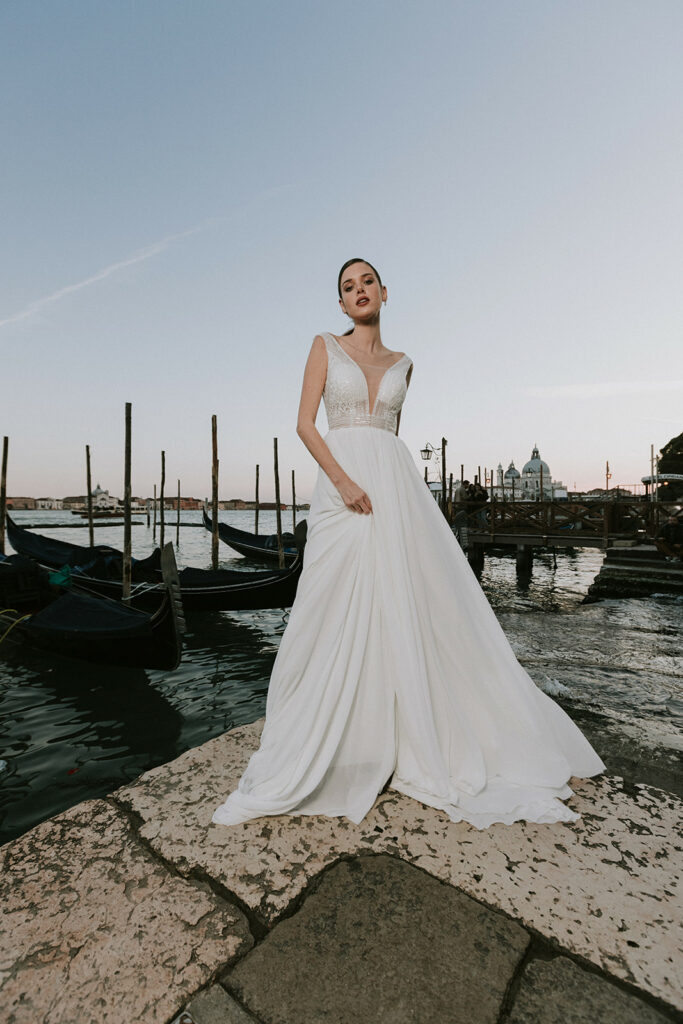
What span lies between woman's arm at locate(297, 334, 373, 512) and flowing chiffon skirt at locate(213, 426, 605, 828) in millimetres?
67

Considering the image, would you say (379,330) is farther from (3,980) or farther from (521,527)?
(521,527)

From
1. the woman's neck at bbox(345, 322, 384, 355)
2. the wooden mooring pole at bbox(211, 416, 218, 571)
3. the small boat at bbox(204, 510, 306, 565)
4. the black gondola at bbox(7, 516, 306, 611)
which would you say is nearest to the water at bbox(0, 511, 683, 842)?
the black gondola at bbox(7, 516, 306, 611)

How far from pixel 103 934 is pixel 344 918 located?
20.6 inches

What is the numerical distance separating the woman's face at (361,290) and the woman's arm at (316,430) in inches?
7.4

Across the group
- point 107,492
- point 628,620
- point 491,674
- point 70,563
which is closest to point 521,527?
point 628,620

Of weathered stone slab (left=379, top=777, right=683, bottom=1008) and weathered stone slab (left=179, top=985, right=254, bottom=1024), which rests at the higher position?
weathered stone slab (left=179, top=985, right=254, bottom=1024)

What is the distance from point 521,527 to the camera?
15383 millimetres

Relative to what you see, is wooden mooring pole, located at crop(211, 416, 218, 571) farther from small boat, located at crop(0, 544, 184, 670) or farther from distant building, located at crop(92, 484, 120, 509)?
distant building, located at crop(92, 484, 120, 509)

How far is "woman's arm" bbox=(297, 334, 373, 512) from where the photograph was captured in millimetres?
1625

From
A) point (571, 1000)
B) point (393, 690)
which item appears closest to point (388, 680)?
point (393, 690)

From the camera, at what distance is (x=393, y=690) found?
1583 mm

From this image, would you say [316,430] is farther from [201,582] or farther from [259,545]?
[259,545]

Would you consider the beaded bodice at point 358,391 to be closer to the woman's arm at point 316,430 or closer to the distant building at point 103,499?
the woman's arm at point 316,430

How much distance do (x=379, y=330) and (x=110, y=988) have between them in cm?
198
